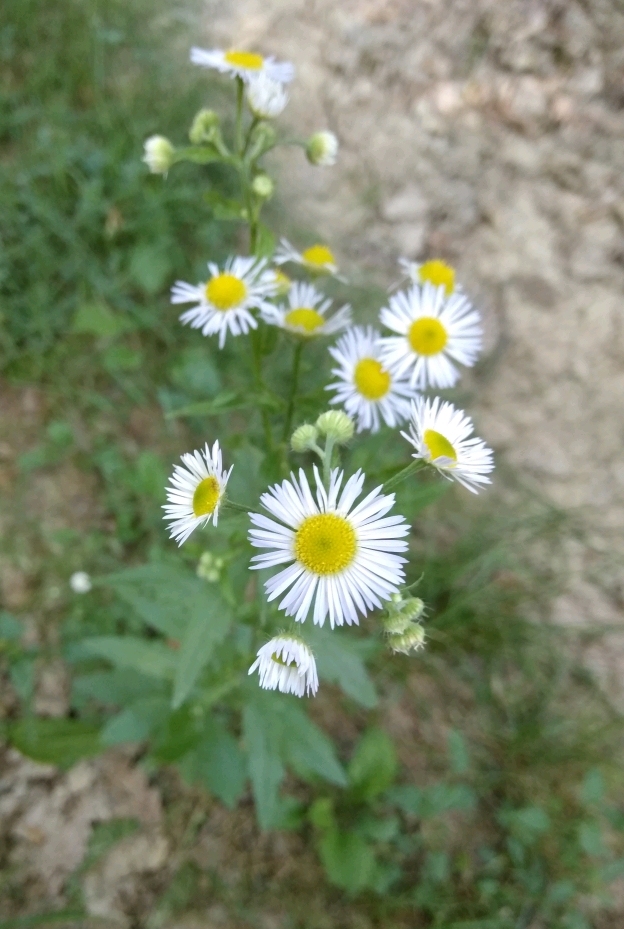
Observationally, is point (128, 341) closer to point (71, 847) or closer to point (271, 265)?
point (271, 265)

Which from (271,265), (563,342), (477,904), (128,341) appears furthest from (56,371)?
(477,904)

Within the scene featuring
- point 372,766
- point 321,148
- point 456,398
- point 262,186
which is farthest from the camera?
point 456,398

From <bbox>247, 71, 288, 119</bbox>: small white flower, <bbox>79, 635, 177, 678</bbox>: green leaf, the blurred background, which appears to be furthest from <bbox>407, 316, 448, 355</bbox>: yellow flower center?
<bbox>79, 635, 177, 678</bbox>: green leaf

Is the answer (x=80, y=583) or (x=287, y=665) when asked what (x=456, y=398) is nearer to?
(x=80, y=583)

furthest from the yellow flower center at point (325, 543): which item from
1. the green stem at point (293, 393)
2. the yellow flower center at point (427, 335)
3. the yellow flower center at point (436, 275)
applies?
the yellow flower center at point (436, 275)

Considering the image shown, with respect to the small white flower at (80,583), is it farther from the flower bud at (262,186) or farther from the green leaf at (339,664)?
the flower bud at (262,186)

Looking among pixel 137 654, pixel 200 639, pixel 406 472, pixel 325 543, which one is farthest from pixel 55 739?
pixel 406 472
